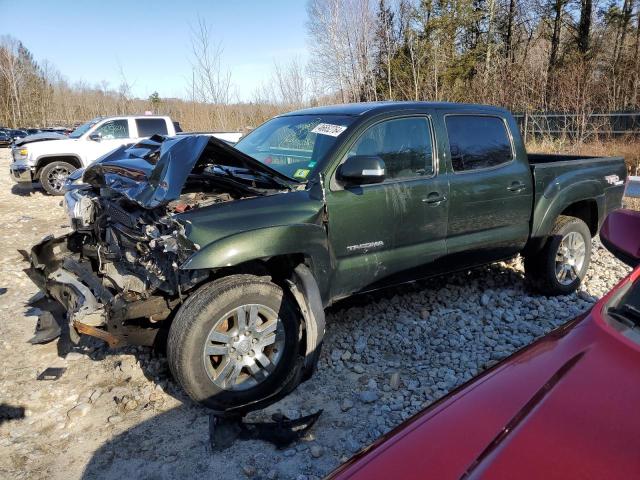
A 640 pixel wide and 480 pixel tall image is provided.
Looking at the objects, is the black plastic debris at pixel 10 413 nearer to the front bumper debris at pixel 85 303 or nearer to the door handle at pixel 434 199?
the front bumper debris at pixel 85 303

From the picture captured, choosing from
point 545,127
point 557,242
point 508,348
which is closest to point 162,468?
point 508,348

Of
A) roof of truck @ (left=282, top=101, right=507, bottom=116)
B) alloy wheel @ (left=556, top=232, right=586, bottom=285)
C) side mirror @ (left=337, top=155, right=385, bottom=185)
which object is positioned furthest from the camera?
alloy wheel @ (left=556, top=232, right=586, bottom=285)

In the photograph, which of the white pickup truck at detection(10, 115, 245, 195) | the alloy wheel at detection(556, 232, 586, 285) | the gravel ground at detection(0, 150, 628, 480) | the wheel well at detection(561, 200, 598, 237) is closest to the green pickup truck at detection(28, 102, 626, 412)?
the alloy wheel at detection(556, 232, 586, 285)

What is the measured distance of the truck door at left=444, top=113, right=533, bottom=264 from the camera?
4098 mm

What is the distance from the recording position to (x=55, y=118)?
139 feet

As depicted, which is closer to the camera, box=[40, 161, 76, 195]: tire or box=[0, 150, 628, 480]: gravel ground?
box=[0, 150, 628, 480]: gravel ground

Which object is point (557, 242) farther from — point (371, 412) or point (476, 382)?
point (476, 382)

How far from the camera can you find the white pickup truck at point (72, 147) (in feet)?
38.5

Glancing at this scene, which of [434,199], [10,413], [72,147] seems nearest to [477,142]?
[434,199]

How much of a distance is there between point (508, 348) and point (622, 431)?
8.86 ft

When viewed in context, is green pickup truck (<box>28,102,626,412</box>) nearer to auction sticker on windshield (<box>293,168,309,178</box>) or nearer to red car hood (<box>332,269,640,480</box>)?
auction sticker on windshield (<box>293,168,309,178</box>)

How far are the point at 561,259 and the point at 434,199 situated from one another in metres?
1.89

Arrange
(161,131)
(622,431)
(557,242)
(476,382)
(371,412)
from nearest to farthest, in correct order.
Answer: (622,431), (476,382), (371,412), (557,242), (161,131)

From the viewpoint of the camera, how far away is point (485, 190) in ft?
13.8
